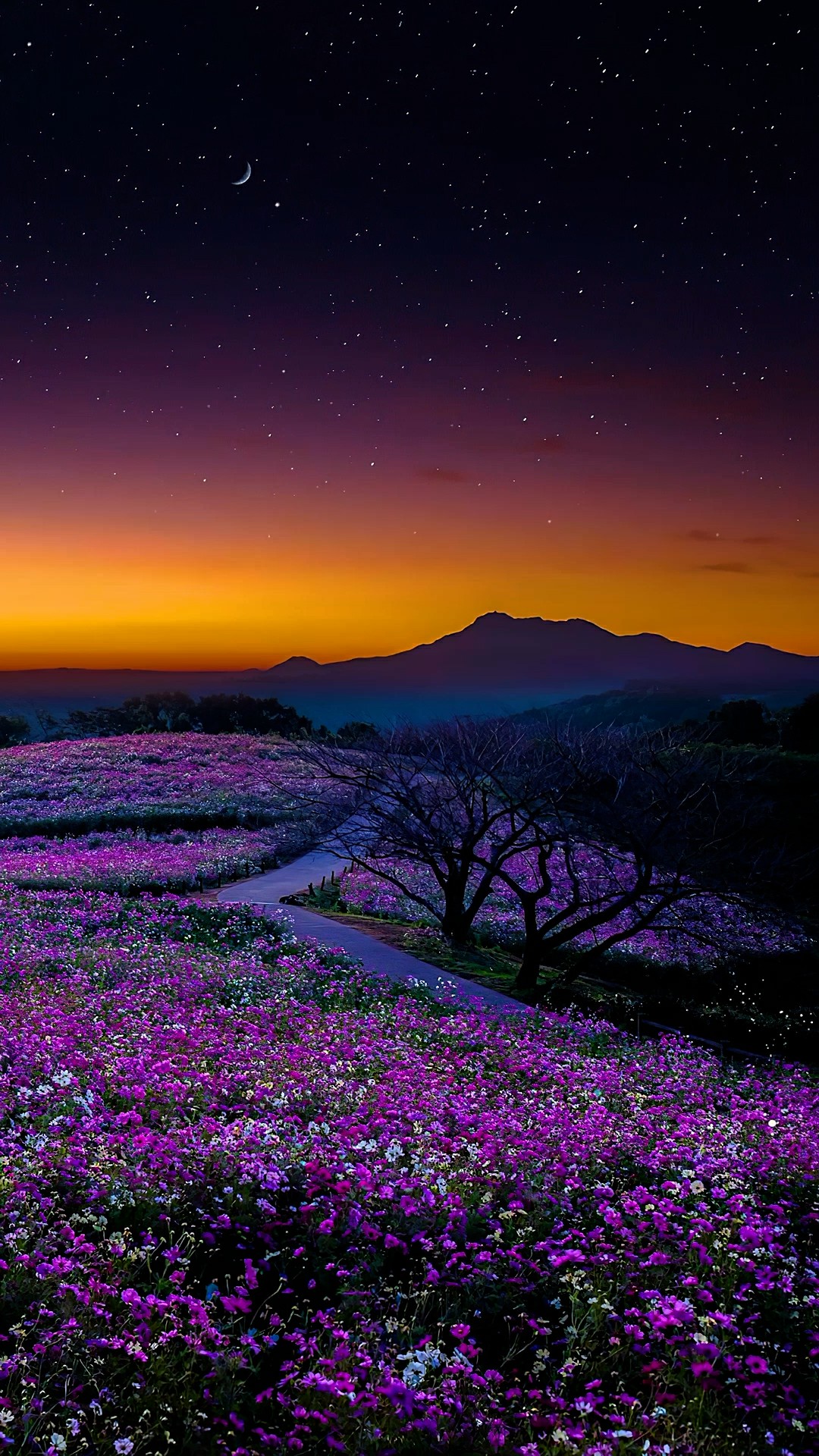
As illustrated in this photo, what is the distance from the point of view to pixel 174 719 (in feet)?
234

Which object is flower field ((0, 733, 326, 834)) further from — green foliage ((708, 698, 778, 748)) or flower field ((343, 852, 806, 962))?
green foliage ((708, 698, 778, 748))

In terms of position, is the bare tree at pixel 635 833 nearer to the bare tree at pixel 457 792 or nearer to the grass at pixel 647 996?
the bare tree at pixel 457 792

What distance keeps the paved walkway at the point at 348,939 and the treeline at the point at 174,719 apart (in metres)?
43.5

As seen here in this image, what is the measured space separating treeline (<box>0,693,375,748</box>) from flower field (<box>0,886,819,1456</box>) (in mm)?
60048

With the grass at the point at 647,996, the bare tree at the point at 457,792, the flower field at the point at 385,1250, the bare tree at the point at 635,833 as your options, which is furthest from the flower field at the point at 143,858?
the flower field at the point at 385,1250

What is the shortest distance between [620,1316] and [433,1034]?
6.49 meters

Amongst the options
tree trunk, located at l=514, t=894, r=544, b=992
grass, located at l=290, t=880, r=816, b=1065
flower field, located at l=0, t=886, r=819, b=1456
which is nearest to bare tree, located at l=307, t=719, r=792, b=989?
tree trunk, located at l=514, t=894, r=544, b=992

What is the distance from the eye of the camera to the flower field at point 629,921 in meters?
20.4

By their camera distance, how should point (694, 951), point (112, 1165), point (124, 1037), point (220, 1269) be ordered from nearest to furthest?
1. point (220, 1269)
2. point (112, 1165)
3. point (124, 1037)
4. point (694, 951)

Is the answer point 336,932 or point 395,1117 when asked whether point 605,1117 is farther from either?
point 336,932

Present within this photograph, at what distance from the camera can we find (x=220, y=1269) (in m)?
5.42

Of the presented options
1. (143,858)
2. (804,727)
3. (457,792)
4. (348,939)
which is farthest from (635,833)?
(804,727)

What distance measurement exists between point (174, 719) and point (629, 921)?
179 ft

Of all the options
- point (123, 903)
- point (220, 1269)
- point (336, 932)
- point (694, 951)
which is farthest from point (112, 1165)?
point (694, 951)
